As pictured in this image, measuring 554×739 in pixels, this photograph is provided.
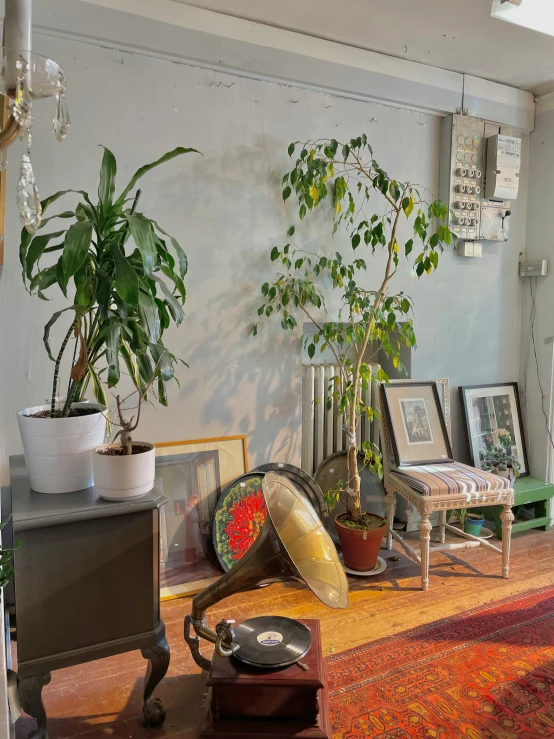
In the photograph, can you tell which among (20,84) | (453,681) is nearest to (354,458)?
(453,681)

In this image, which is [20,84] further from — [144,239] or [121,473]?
[121,473]

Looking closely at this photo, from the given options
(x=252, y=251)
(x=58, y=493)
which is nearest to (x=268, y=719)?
(x=58, y=493)

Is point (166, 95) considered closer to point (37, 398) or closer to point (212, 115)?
point (212, 115)

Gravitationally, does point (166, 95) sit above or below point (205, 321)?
above

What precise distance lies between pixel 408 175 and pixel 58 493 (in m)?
2.82

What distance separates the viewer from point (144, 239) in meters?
1.58

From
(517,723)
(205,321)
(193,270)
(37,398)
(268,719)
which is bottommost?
(517,723)

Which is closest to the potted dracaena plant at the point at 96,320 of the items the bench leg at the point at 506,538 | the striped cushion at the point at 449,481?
the striped cushion at the point at 449,481

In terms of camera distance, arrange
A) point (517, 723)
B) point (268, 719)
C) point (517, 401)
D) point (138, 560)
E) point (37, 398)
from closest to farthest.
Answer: point (268, 719) → point (138, 560) → point (517, 723) → point (37, 398) → point (517, 401)

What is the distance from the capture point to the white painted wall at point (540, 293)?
3755mm

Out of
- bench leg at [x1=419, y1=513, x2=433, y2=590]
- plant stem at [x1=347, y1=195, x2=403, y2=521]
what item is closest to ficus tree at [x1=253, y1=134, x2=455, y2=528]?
plant stem at [x1=347, y1=195, x2=403, y2=521]

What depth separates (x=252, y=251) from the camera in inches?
117

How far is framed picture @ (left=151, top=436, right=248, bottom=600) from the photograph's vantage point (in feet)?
9.14

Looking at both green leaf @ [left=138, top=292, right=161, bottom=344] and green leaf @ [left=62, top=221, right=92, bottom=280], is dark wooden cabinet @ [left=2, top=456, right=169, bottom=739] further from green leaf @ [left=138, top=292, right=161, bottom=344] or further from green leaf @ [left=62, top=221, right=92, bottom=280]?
green leaf @ [left=62, top=221, right=92, bottom=280]
